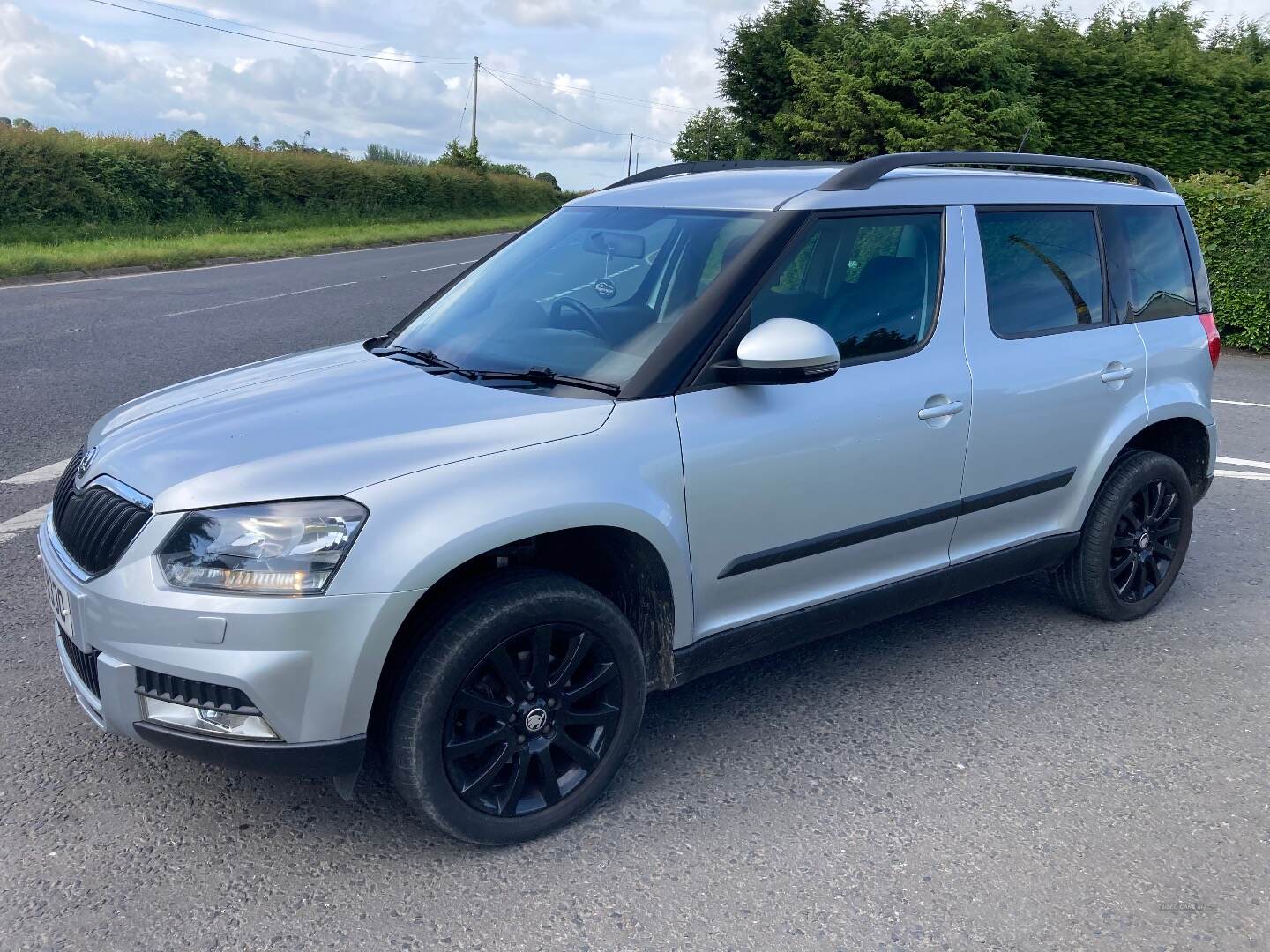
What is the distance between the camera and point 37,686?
12.2 feet

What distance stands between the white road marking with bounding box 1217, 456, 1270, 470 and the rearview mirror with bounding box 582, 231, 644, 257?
5155 mm

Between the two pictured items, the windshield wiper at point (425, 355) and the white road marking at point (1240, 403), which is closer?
the windshield wiper at point (425, 355)

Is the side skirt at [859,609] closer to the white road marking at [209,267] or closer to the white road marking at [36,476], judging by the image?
the white road marking at [36,476]

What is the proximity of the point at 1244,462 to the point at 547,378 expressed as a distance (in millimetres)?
5811

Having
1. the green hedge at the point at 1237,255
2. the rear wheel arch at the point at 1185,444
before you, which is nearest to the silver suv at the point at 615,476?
the rear wheel arch at the point at 1185,444

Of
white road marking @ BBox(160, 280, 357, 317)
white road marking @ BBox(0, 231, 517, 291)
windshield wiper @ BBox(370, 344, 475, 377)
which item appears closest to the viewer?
windshield wiper @ BBox(370, 344, 475, 377)

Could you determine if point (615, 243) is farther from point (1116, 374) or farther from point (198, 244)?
point (198, 244)

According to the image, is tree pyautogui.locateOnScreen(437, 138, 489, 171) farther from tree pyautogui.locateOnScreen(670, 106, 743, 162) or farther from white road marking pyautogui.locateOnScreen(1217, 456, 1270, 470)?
white road marking pyautogui.locateOnScreen(1217, 456, 1270, 470)

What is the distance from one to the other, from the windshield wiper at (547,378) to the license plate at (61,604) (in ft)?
4.08

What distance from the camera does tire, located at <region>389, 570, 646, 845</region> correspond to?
2756 mm

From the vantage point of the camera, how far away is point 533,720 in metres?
2.95

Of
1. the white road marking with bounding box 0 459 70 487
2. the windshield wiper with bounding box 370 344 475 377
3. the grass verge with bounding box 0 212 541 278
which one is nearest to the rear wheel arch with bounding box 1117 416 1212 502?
the windshield wiper with bounding box 370 344 475 377

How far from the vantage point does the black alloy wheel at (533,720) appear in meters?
2.87

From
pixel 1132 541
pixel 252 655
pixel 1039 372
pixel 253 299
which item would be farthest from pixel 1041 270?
pixel 253 299
